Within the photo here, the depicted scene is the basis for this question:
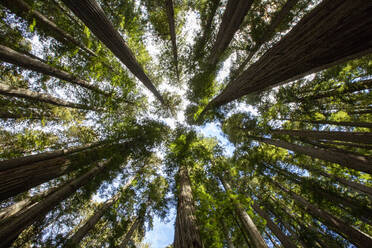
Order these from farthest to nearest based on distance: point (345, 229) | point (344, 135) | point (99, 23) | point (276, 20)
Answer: point (276, 20)
point (345, 229)
point (344, 135)
point (99, 23)

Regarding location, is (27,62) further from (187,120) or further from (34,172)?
(187,120)

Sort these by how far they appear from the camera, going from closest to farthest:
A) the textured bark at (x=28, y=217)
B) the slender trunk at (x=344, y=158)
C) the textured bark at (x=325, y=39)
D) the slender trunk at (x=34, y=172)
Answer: the textured bark at (x=325, y=39) < the textured bark at (x=28, y=217) < the slender trunk at (x=34, y=172) < the slender trunk at (x=344, y=158)

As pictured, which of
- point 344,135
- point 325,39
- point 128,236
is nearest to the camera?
point 325,39

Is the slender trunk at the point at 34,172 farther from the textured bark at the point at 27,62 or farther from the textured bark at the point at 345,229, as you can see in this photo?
the textured bark at the point at 345,229

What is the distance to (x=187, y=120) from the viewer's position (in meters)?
9.73

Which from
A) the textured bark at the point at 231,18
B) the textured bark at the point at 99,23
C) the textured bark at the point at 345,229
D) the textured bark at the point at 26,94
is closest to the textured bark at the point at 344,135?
the textured bark at the point at 345,229

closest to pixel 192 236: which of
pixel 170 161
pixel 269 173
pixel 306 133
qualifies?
pixel 170 161

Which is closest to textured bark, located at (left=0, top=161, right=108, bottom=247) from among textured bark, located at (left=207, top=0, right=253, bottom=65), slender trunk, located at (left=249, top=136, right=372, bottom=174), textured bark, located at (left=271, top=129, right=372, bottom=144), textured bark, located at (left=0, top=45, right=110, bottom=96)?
textured bark, located at (left=0, top=45, right=110, bottom=96)

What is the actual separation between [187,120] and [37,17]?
9.52 m

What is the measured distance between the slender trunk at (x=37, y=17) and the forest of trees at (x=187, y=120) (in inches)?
2.4

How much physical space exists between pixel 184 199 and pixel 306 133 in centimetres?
692

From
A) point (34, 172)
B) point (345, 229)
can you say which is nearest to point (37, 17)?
A: point (34, 172)

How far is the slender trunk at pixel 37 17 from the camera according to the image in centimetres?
491

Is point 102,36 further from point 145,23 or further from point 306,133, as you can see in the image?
point 306,133
